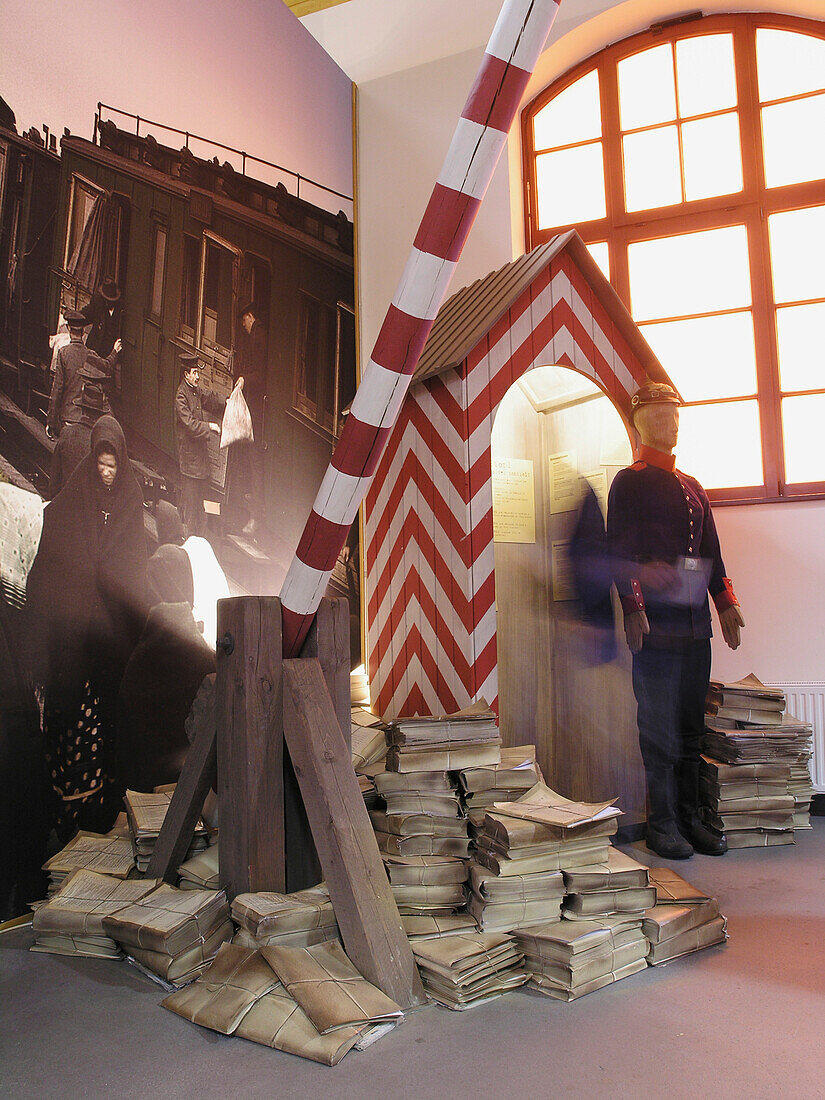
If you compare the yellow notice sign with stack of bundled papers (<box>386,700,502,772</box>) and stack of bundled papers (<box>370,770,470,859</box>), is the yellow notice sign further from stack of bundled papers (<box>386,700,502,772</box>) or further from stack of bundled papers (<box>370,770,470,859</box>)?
stack of bundled papers (<box>370,770,470,859</box>)

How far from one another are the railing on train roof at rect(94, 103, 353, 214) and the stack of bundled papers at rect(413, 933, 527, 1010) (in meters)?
2.76

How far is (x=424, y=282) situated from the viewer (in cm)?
212

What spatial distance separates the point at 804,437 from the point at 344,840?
3287 mm

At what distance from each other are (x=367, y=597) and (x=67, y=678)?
4.69 feet

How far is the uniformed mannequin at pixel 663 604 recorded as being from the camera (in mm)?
3316

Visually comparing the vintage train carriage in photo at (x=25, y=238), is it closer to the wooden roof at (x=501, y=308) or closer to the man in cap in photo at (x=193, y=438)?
the man in cap in photo at (x=193, y=438)

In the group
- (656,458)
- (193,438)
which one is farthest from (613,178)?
(193,438)

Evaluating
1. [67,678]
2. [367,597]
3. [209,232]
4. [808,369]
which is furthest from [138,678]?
[808,369]

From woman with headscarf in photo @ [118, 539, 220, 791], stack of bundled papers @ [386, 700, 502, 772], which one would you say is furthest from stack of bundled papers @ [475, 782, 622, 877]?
woman with headscarf in photo @ [118, 539, 220, 791]

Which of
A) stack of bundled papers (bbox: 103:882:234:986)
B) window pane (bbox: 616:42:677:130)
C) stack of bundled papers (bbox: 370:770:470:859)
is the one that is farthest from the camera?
window pane (bbox: 616:42:677:130)

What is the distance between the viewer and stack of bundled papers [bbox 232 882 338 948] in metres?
2.04

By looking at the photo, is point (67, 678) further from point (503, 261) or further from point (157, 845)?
point (503, 261)

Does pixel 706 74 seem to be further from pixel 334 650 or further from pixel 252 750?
pixel 252 750

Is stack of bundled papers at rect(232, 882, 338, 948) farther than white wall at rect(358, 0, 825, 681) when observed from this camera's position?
No
